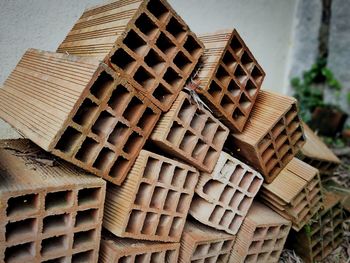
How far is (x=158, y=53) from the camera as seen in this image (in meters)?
1.85

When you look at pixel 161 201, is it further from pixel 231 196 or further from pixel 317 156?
pixel 317 156

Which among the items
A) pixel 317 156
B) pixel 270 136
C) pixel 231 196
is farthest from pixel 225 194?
pixel 317 156

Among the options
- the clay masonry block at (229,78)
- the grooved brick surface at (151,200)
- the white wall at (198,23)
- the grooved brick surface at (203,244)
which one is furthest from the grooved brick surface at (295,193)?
the white wall at (198,23)

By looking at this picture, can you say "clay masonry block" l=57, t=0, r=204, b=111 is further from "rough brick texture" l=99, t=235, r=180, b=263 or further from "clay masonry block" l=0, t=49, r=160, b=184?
"rough brick texture" l=99, t=235, r=180, b=263

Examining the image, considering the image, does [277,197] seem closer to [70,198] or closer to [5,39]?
[70,198]

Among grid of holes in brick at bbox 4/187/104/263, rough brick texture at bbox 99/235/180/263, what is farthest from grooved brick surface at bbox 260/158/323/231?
grid of holes in brick at bbox 4/187/104/263

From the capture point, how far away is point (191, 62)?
2.01 metres

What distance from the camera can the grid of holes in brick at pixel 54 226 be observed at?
1.53 m

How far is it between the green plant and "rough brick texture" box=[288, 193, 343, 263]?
9.12 feet

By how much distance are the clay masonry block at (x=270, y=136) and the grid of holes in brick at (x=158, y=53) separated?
2.02ft

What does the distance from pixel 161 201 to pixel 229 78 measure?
0.92m

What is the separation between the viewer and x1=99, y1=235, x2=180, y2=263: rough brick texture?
71.1 inches

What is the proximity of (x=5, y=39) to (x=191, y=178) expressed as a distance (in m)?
1.90

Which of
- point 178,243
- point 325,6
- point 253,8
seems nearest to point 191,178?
point 178,243
